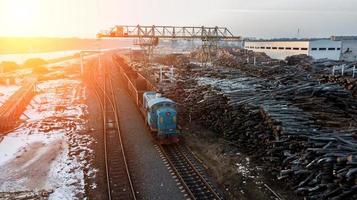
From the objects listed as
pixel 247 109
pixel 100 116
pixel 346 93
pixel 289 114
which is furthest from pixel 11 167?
pixel 346 93

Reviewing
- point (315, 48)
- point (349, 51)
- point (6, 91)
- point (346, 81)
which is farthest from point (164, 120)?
point (349, 51)

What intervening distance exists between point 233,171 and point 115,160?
7012mm

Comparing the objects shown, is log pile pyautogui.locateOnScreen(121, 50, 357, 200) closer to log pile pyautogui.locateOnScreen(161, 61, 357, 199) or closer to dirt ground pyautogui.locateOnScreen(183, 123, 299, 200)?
log pile pyautogui.locateOnScreen(161, 61, 357, 199)

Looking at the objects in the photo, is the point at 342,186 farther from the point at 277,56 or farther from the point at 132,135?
the point at 277,56

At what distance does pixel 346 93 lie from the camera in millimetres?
20094

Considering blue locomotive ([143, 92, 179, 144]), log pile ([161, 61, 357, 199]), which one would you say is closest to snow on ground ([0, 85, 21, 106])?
blue locomotive ([143, 92, 179, 144])

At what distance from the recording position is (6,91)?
1507 inches

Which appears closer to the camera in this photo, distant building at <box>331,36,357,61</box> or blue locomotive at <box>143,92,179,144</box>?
blue locomotive at <box>143,92,179,144</box>

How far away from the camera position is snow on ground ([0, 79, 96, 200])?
14000mm

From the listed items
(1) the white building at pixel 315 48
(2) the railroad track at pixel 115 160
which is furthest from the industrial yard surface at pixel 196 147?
(1) the white building at pixel 315 48

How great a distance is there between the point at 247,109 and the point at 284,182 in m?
5.74

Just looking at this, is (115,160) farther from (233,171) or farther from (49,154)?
(233,171)

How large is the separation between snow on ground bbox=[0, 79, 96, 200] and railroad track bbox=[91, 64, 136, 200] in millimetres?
1120

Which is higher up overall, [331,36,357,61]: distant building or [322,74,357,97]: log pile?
[331,36,357,61]: distant building
